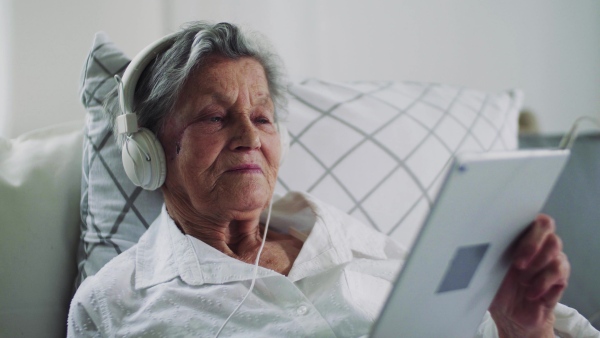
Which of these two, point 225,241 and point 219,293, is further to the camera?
point 225,241

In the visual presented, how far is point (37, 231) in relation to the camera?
1.22m

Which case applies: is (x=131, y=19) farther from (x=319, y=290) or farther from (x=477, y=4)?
(x=477, y=4)

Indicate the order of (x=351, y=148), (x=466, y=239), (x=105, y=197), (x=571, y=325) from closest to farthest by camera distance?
(x=466, y=239) → (x=571, y=325) → (x=105, y=197) → (x=351, y=148)

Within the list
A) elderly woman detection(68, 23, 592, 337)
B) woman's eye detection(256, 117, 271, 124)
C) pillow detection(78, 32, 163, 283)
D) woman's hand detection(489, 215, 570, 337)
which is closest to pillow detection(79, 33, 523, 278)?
pillow detection(78, 32, 163, 283)

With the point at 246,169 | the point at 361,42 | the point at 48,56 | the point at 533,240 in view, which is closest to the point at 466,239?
the point at 533,240

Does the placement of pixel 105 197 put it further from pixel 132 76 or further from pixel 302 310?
pixel 302 310

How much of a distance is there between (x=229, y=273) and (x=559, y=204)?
2.53 feet

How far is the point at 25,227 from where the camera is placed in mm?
1208

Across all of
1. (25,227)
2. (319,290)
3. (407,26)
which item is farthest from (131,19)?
(407,26)

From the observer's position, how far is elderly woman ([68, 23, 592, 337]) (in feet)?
3.39

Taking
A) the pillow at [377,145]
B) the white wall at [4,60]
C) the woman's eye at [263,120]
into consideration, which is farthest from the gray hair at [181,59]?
the white wall at [4,60]

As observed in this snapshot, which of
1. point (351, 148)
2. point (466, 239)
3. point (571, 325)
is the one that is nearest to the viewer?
point (466, 239)

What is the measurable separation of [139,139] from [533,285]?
720mm

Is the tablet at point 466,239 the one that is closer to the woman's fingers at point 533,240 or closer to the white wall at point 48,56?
the woman's fingers at point 533,240
